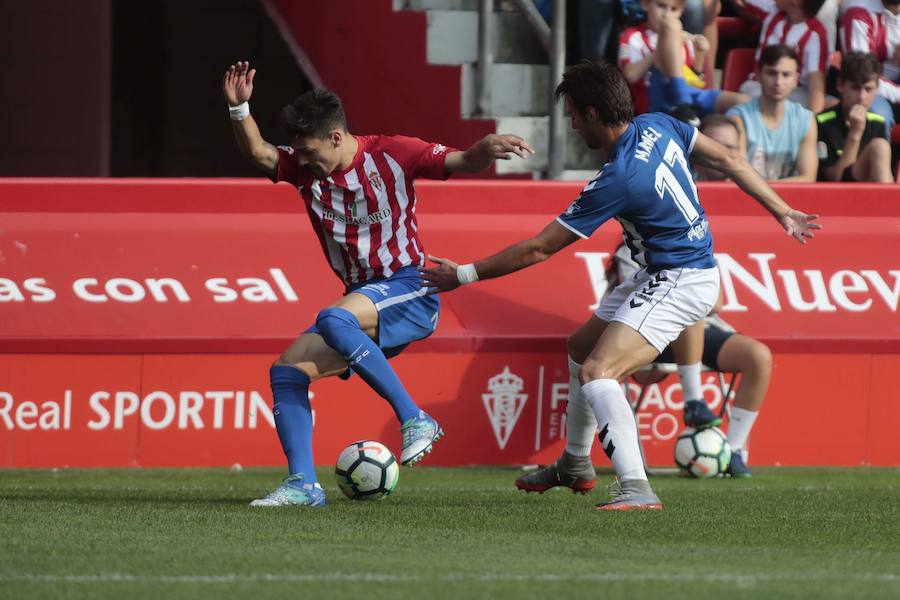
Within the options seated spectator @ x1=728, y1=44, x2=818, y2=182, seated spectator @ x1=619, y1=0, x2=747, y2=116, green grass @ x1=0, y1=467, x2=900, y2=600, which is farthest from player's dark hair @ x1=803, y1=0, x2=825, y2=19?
green grass @ x1=0, y1=467, x2=900, y2=600

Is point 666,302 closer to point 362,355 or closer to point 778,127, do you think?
point 362,355

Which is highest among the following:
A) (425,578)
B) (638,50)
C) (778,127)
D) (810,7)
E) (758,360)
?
(810,7)

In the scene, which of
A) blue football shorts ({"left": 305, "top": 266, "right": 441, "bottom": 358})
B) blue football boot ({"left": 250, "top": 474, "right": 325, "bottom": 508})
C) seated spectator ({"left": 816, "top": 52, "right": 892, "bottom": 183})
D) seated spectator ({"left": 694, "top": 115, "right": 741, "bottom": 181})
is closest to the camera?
blue football boot ({"left": 250, "top": 474, "right": 325, "bottom": 508})

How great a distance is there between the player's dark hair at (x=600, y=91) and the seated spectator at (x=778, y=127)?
4.04m

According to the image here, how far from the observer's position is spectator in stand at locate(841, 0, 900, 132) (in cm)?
1262

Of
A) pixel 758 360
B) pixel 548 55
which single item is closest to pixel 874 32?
pixel 548 55

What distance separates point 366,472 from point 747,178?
83.0 inches

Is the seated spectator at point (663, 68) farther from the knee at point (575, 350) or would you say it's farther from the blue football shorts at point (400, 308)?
the blue football shorts at point (400, 308)

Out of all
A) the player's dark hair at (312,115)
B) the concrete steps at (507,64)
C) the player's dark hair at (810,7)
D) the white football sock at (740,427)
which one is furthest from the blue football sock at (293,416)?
the player's dark hair at (810,7)

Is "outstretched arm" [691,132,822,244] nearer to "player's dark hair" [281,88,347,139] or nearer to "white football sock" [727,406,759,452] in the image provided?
"player's dark hair" [281,88,347,139]

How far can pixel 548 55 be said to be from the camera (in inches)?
478

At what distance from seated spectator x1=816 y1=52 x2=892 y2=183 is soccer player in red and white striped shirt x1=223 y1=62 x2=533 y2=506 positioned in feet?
15.0

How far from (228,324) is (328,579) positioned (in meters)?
4.48

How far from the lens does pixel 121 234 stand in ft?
31.4
